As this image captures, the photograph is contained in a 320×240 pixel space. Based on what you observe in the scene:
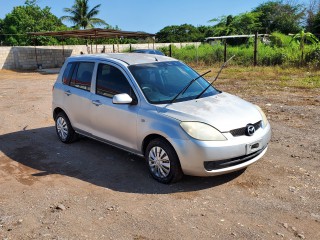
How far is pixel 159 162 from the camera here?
479 cm

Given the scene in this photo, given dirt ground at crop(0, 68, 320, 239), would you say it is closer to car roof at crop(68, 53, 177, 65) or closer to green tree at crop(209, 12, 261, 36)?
car roof at crop(68, 53, 177, 65)

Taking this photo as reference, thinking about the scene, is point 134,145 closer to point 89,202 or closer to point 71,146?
point 89,202

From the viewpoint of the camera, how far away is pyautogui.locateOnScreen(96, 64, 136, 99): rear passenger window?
5.34 m

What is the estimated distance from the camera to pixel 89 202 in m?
4.39

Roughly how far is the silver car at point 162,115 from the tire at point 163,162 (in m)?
0.01

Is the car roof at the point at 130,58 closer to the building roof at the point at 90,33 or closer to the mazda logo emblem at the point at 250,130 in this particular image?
the mazda logo emblem at the point at 250,130

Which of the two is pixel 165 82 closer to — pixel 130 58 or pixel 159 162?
pixel 130 58

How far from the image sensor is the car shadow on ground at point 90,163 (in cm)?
480

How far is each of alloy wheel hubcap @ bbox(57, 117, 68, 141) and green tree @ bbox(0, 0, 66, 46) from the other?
27752 mm

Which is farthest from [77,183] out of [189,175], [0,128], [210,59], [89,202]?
[210,59]

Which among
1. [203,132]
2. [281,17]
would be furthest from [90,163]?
[281,17]

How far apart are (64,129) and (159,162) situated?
2.72 metres

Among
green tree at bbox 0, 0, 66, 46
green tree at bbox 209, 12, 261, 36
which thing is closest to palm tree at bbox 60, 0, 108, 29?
green tree at bbox 0, 0, 66, 46

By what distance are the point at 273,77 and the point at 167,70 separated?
10432mm
